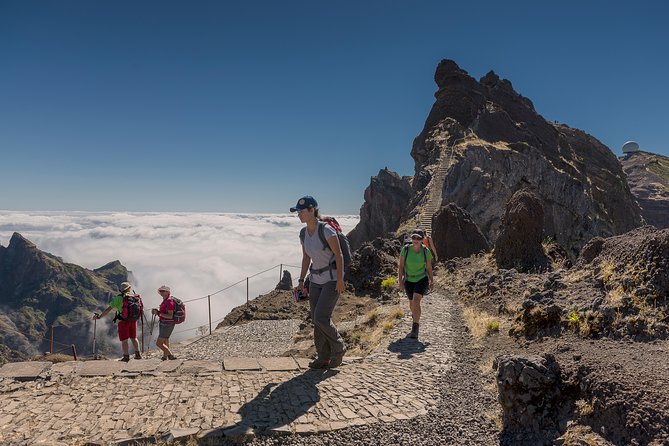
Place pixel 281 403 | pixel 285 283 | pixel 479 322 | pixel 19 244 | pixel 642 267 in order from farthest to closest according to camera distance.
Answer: pixel 19 244, pixel 285 283, pixel 479 322, pixel 642 267, pixel 281 403

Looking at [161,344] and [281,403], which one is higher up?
[281,403]

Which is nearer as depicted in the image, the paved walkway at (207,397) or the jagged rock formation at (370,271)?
the paved walkway at (207,397)

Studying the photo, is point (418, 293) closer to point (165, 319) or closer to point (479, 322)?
point (479, 322)

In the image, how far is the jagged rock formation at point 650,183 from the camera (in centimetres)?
11869

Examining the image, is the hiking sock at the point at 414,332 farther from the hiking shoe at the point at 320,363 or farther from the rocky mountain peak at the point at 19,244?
the rocky mountain peak at the point at 19,244

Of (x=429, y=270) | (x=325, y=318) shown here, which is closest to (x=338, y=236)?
(x=325, y=318)

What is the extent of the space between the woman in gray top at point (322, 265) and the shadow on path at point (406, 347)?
1848mm

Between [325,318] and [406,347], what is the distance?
114 inches

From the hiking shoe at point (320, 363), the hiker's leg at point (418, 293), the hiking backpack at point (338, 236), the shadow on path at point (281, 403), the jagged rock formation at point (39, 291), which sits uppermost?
the hiking backpack at point (338, 236)

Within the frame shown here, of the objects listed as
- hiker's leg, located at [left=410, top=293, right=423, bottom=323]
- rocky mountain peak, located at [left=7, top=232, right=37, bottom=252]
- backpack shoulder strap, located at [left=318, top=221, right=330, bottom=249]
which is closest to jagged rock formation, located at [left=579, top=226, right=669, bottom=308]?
hiker's leg, located at [left=410, top=293, right=423, bottom=323]

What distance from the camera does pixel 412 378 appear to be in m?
6.99

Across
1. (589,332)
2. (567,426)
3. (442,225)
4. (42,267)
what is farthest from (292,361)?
(42,267)

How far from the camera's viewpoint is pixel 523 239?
58.6ft

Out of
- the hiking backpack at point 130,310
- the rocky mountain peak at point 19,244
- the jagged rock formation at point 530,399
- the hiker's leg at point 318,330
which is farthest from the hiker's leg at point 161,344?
the rocky mountain peak at point 19,244
